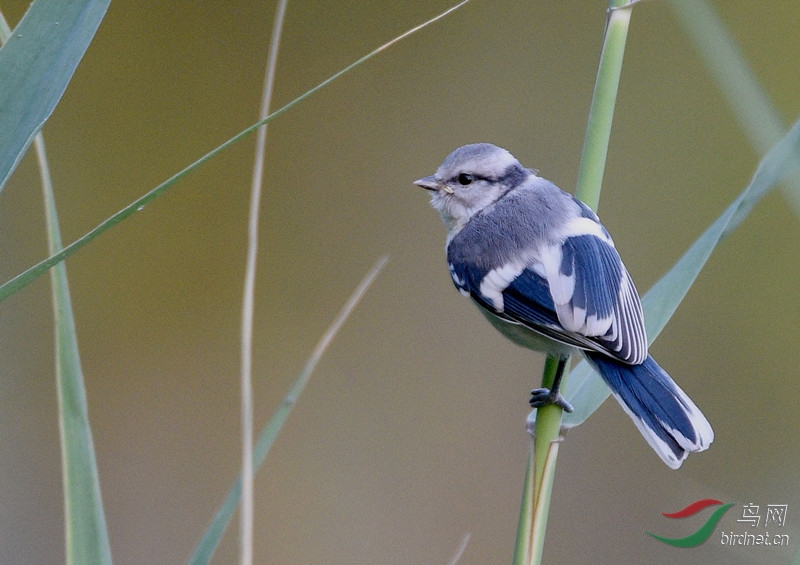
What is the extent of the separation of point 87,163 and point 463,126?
1253mm

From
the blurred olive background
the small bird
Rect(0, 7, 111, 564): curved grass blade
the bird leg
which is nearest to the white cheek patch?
the small bird

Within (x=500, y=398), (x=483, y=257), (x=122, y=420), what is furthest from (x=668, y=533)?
(x=122, y=420)

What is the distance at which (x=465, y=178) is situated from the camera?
1.36 m

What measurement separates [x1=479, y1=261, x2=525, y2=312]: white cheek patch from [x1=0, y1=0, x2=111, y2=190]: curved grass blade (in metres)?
0.70

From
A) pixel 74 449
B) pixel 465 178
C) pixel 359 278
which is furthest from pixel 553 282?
pixel 359 278

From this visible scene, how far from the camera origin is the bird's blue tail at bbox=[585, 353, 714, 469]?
3.07 feet

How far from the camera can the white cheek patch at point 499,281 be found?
3.86ft

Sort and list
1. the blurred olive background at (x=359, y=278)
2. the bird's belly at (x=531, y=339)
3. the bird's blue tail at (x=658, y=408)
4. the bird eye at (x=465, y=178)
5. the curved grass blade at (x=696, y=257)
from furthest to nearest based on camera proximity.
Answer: the blurred olive background at (x=359, y=278) → the bird eye at (x=465, y=178) → the bird's belly at (x=531, y=339) → the bird's blue tail at (x=658, y=408) → the curved grass blade at (x=696, y=257)

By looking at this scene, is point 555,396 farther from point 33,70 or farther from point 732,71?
point 33,70

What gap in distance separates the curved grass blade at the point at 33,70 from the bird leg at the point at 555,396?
→ 0.63 m

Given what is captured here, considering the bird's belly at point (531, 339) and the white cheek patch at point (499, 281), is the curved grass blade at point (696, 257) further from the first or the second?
the white cheek patch at point (499, 281)

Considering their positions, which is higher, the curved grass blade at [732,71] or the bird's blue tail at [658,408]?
the curved grass blade at [732,71]

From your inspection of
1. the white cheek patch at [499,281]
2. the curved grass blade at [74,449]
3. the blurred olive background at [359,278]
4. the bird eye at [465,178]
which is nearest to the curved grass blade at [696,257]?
the white cheek patch at [499,281]

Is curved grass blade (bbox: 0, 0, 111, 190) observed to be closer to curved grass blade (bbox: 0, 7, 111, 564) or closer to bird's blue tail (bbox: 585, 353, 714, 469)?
curved grass blade (bbox: 0, 7, 111, 564)
